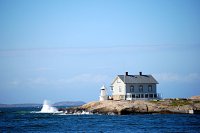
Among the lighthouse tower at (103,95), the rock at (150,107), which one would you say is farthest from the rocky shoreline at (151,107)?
the lighthouse tower at (103,95)

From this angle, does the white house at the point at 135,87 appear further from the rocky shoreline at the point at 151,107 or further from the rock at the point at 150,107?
the rock at the point at 150,107

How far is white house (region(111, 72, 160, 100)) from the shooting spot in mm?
94375

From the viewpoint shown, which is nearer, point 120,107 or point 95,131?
point 95,131

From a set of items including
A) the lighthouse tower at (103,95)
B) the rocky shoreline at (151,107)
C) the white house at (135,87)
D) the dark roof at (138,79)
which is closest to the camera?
the rocky shoreline at (151,107)

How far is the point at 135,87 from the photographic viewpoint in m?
94.9

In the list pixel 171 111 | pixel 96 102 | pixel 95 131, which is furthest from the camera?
pixel 96 102

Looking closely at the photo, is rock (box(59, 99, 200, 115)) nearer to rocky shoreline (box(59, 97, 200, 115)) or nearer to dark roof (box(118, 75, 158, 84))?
rocky shoreline (box(59, 97, 200, 115))

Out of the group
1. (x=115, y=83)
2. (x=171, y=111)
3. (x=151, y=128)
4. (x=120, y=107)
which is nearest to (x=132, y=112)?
(x=120, y=107)

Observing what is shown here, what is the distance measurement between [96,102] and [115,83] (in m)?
7.33

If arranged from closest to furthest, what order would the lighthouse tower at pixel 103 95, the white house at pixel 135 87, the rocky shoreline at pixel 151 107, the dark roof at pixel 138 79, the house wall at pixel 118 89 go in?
the rocky shoreline at pixel 151 107, the white house at pixel 135 87, the house wall at pixel 118 89, the dark roof at pixel 138 79, the lighthouse tower at pixel 103 95

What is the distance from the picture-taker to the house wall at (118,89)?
312 ft

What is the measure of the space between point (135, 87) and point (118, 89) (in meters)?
4.22

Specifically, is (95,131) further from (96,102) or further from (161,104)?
(96,102)

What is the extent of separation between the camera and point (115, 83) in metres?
98.2
